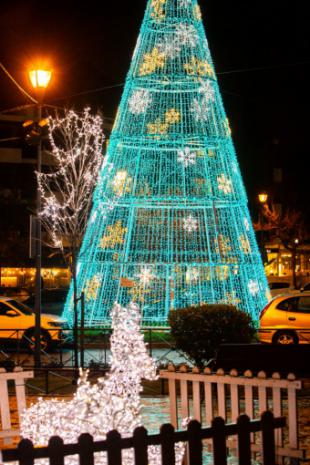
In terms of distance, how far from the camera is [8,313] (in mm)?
22438

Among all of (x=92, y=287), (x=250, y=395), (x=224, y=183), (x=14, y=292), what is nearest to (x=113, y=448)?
(x=250, y=395)

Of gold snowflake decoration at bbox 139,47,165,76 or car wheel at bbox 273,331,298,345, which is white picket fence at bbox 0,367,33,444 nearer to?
car wheel at bbox 273,331,298,345

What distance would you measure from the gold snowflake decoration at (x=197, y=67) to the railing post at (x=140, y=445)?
55.4 feet

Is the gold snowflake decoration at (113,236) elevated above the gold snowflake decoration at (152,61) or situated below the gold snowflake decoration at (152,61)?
Answer: below

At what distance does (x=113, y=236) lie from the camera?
21.8 metres

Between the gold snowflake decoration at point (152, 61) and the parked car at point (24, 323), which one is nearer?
the gold snowflake decoration at point (152, 61)

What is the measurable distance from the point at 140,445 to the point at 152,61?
16.9 metres

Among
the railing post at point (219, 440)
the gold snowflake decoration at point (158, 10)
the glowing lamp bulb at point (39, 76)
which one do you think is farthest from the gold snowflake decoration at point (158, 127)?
the railing post at point (219, 440)

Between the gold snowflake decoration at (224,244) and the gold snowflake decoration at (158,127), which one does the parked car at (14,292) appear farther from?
the gold snowflake decoration at (158,127)

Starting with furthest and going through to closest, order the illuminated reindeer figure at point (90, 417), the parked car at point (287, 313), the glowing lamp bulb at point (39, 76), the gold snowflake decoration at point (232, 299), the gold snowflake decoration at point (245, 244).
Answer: the gold snowflake decoration at point (245, 244), the gold snowflake decoration at point (232, 299), the parked car at point (287, 313), the glowing lamp bulb at point (39, 76), the illuminated reindeer figure at point (90, 417)

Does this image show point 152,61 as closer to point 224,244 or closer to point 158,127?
point 158,127

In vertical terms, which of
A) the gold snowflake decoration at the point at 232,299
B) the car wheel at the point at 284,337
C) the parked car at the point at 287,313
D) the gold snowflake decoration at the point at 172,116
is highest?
the gold snowflake decoration at the point at 172,116

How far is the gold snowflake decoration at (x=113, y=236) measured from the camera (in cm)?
2166

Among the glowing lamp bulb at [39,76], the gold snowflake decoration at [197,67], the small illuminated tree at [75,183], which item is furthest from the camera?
the gold snowflake decoration at [197,67]
